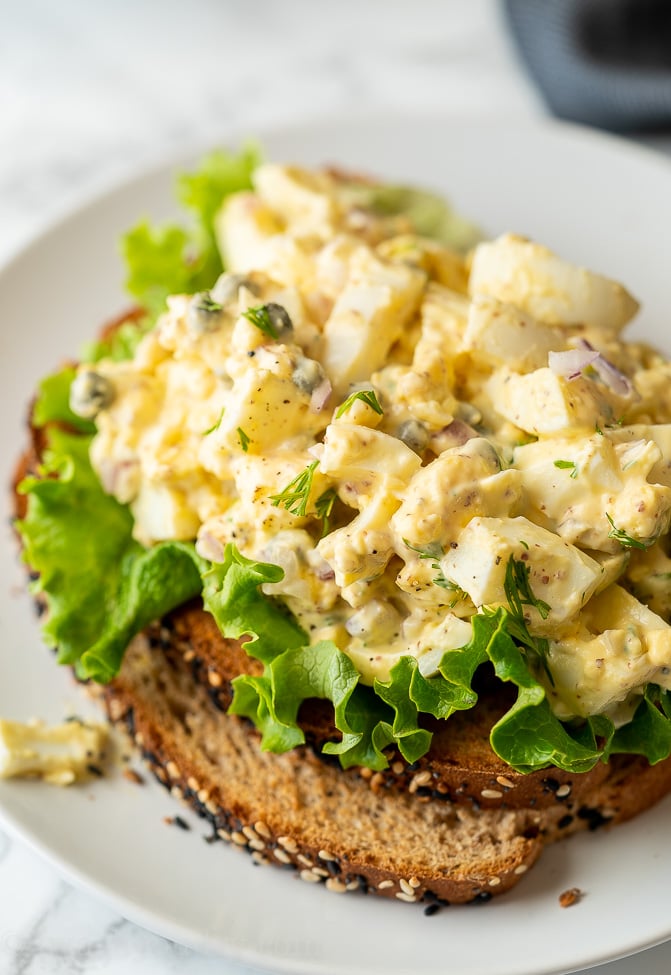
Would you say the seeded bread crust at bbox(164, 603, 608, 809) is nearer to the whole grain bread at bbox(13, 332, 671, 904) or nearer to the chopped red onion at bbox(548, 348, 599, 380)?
the whole grain bread at bbox(13, 332, 671, 904)

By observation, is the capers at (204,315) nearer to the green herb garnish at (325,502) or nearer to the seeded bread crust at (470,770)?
the green herb garnish at (325,502)

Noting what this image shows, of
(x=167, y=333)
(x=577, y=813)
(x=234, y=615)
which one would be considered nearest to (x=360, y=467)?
(x=234, y=615)

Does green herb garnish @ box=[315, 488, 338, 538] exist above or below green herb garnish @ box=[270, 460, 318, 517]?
below

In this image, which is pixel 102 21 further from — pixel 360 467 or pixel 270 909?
pixel 270 909

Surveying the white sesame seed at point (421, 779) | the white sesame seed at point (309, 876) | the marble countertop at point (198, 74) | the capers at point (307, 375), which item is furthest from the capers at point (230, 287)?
the marble countertop at point (198, 74)

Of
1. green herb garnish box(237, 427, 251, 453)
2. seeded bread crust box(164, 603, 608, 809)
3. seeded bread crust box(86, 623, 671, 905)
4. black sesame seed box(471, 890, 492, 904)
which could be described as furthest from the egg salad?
black sesame seed box(471, 890, 492, 904)
